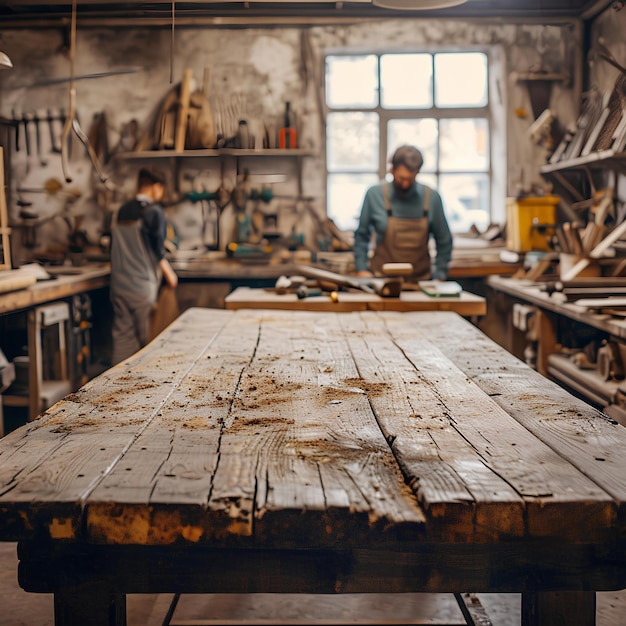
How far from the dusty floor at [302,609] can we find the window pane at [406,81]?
4980 millimetres

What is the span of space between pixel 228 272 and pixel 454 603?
12.8ft

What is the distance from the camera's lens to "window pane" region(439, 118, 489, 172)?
6.80 meters

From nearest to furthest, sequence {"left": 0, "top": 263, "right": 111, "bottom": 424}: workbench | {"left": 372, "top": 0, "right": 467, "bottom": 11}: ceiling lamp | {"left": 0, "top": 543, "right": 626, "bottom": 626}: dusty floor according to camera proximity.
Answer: {"left": 0, "top": 543, "right": 626, "bottom": 626}: dusty floor → {"left": 372, "top": 0, "right": 467, "bottom": 11}: ceiling lamp → {"left": 0, "top": 263, "right": 111, "bottom": 424}: workbench

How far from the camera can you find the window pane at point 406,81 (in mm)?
6730

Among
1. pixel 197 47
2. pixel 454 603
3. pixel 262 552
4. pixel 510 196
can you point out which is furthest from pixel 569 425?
pixel 197 47

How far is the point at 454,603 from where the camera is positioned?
258 cm

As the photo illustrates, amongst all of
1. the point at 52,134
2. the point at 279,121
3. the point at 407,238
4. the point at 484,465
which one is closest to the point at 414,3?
the point at 407,238

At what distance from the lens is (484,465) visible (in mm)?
1302

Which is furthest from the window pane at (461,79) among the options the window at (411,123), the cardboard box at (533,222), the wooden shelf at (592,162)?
the cardboard box at (533,222)

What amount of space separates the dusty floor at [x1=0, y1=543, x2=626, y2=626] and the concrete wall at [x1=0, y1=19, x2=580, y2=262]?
14.4 feet

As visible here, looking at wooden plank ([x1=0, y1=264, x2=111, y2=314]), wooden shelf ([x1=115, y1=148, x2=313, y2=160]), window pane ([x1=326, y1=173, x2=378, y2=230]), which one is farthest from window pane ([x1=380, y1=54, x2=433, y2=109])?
wooden plank ([x1=0, y1=264, x2=111, y2=314])

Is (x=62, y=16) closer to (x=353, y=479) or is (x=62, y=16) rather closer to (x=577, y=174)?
(x=577, y=174)

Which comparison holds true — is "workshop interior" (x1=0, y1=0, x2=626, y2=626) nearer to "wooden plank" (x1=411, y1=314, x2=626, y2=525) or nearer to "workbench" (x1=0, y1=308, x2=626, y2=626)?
"wooden plank" (x1=411, y1=314, x2=626, y2=525)

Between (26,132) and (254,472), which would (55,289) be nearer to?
(26,132)
